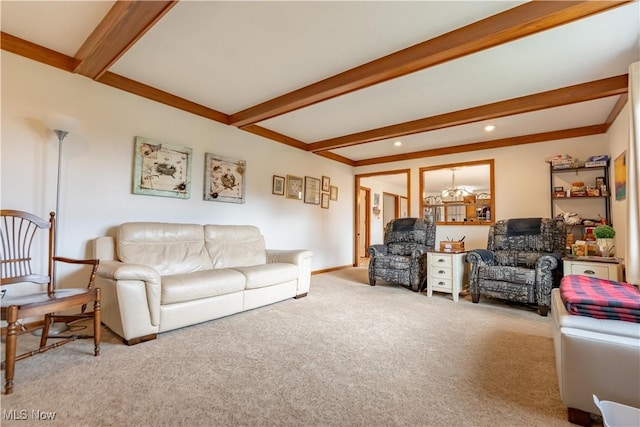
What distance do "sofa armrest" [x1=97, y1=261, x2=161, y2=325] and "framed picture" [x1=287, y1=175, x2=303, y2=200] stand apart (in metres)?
2.92

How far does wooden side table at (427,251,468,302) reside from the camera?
3727 millimetres

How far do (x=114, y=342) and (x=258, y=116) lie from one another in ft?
9.16

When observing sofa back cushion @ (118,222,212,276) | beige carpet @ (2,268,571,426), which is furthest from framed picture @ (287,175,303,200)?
beige carpet @ (2,268,571,426)

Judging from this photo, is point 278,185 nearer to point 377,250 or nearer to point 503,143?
point 377,250

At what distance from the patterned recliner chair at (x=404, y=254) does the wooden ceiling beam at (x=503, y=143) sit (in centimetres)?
155

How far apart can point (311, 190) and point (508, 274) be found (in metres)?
3.36

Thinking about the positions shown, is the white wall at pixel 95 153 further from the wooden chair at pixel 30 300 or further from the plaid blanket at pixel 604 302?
the plaid blanket at pixel 604 302

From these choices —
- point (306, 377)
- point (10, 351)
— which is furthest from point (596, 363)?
point (10, 351)

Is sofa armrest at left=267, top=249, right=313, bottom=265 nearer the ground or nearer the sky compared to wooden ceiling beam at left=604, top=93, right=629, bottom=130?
nearer the ground

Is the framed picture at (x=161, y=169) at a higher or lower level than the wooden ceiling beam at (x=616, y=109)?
lower

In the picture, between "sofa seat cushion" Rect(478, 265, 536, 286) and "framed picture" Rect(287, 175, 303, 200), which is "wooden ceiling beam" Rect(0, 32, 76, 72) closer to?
"framed picture" Rect(287, 175, 303, 200)

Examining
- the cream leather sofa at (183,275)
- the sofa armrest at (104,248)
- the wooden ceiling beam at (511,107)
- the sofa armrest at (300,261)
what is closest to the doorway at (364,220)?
the wooden ceiling beam at (511,107)

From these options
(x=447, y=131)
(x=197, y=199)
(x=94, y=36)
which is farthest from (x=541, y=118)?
(x=94, y=36)

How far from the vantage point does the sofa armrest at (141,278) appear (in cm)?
214
